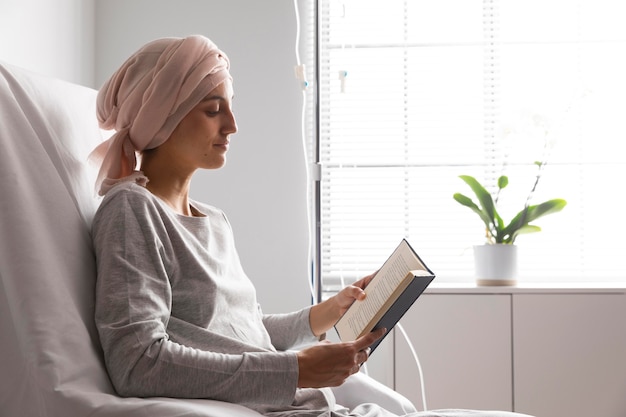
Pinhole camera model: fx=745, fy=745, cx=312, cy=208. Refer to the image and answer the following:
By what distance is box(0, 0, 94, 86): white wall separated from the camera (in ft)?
7.15

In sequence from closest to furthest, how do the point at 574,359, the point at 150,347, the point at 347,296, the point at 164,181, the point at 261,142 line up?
the point at 150,347 → the point at 164,181 → the point at 347,296 → the point at 574,359 → the point at 261,142

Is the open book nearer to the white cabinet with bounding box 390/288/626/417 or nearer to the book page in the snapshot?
the book page

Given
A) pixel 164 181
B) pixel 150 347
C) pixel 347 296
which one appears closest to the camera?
pixel 150 347

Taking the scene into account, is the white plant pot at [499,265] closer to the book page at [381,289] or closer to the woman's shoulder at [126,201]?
the book page at [381,289]

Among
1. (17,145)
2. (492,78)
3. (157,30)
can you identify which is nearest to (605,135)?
(492,78)

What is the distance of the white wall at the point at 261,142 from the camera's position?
2855 mm

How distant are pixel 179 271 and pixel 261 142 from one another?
65.9 inches

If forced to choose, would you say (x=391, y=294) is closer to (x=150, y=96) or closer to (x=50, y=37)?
(x=150, y=96)

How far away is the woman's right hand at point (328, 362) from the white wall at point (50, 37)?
4.72 ft

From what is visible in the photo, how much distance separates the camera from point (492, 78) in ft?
9.57

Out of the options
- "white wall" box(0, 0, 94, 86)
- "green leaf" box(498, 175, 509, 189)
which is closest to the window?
"green leaf" box(498, 175, 509, 189)

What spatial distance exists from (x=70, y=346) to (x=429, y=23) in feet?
7.37

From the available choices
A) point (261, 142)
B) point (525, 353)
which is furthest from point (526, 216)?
point (261, 142)

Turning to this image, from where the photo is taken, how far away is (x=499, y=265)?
2514 mm
